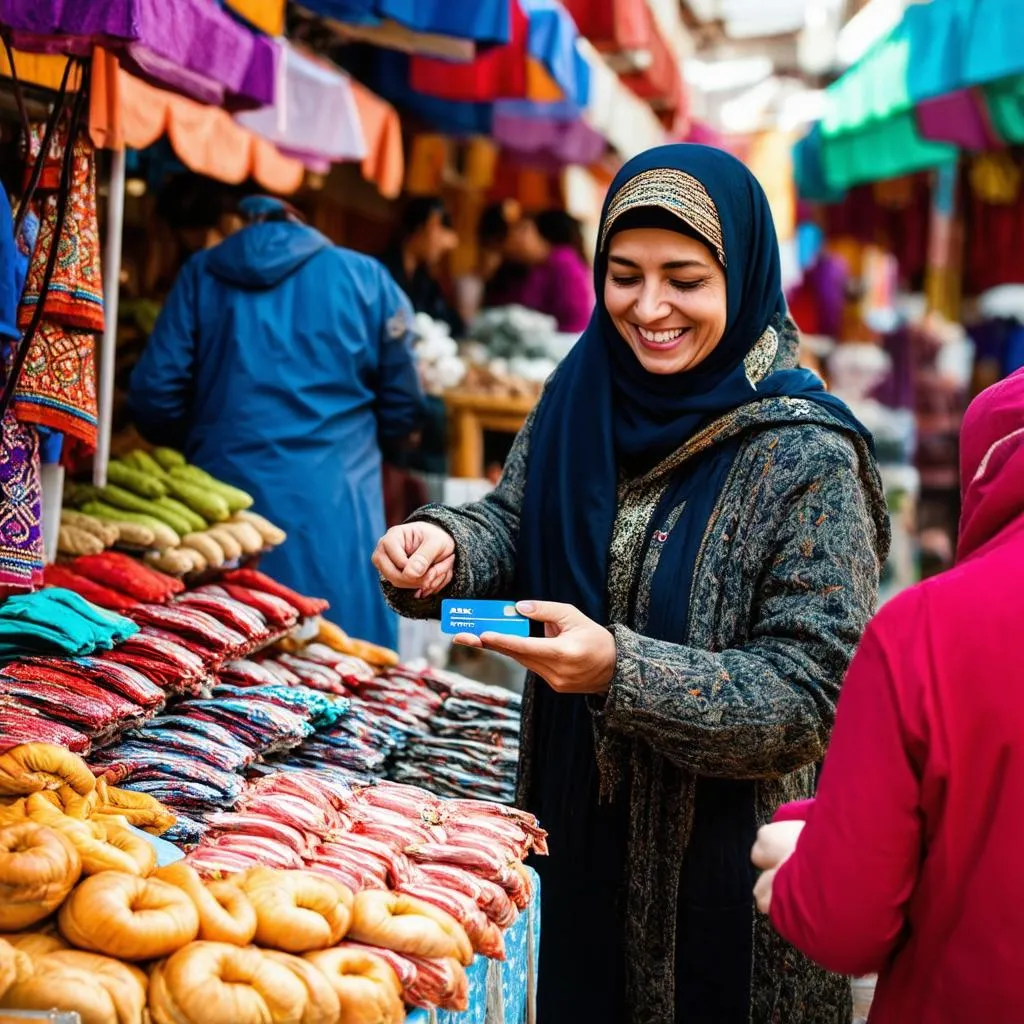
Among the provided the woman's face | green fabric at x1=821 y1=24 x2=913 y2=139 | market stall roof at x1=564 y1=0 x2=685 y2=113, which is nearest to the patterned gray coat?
the woman's face

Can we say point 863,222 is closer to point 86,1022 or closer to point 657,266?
point 657,266

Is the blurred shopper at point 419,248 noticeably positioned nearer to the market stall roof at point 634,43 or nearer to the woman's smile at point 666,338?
the market stall roof at point 634,43

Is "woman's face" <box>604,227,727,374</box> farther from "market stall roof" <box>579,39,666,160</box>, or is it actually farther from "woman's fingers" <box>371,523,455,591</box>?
"market stall roof" <box>579,39,666,160</box>

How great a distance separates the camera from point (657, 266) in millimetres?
2496

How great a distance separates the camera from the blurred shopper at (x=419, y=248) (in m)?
7.02

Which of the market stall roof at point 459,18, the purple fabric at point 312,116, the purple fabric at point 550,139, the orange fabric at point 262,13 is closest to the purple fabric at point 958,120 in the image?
the purple fabric at point 550,139

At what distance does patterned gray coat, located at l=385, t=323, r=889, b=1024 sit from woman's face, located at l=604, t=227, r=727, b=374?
0.47 feet

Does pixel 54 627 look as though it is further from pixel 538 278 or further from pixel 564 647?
pixel 538 278

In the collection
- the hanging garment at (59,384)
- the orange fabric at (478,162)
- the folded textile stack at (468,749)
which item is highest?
the orange fabric at (478,162)

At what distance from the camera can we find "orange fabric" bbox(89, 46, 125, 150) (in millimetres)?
3561

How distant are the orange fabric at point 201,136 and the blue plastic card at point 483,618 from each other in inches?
84.5

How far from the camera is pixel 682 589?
245cm

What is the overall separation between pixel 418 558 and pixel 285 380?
2395 mm

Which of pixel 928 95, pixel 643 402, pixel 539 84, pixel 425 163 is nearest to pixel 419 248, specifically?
pixel 425 163
